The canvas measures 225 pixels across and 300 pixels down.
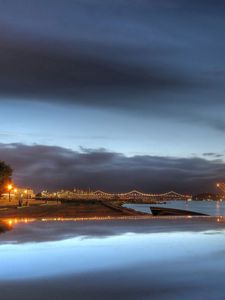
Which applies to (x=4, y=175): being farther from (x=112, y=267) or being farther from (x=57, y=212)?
(x=112, y=267)

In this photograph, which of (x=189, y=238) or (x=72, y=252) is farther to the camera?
(x=189, y=238)

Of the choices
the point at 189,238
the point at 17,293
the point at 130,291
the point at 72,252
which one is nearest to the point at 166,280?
the point at 130,291

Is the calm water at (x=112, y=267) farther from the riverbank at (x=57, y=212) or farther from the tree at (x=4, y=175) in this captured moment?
the tree at (x=4, y=175)

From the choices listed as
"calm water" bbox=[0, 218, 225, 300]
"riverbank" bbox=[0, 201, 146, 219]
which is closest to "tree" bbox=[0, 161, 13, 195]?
"riverbank" bbox=[0, 201, 146, 219]

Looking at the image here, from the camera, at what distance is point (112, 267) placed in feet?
53.6

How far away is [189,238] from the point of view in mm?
25188

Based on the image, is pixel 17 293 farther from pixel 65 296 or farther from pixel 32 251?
pixel 32 251

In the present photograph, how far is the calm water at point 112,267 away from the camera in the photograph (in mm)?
12625

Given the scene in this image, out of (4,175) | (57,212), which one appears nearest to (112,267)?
(57,212)

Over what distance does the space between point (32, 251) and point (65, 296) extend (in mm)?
8376

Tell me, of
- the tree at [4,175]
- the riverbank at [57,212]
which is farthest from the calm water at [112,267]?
the tree at [4,175]

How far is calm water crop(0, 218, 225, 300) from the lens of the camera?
497 inches

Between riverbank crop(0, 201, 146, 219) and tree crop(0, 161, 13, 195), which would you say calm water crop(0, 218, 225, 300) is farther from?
tree crop(0, 161, 13, 195)

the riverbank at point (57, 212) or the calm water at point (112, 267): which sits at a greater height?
the riverbank at point (57, 212)
